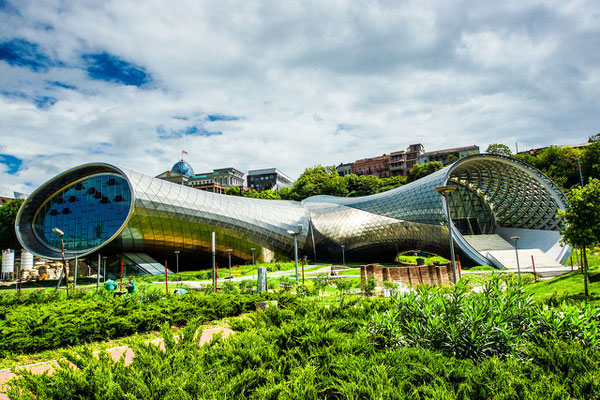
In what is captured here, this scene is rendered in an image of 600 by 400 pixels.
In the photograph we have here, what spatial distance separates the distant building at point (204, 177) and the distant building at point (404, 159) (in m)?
47.7

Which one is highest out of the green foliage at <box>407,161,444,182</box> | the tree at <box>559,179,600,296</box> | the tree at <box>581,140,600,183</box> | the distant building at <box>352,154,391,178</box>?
the distant building at <box>352,154,391,178</box>

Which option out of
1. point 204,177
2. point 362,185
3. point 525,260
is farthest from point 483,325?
point 204,177

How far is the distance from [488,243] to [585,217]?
2711cm

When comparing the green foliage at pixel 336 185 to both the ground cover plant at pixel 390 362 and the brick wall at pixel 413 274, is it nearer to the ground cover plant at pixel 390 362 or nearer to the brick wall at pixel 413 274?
the brick wall at pixel 413 274

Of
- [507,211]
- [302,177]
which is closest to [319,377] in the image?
[507,211]

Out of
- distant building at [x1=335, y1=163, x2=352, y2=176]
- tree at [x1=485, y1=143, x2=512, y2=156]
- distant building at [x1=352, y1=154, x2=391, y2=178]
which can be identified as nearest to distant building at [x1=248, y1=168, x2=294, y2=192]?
distant building at [x1=335, y1=163, x2=352, y2=176]

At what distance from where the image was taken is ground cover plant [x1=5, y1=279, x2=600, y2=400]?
3.75 m

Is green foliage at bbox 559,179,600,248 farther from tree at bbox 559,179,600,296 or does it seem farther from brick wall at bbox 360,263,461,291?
brick wall at bbox 360,263,461,291

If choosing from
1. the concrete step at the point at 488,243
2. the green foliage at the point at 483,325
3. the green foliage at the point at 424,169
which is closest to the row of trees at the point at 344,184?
the green foliage at the point at 424,169

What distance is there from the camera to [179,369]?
14.3 ft

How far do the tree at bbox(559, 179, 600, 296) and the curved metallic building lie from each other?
15883mm

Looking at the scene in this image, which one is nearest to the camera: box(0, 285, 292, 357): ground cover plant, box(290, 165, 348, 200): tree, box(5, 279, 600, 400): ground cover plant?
box(5, 279, 600, 400): ground cover plant

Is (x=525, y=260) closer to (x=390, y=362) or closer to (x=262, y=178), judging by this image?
(x=390, y=362)

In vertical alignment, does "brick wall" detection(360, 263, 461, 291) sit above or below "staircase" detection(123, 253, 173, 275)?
below
